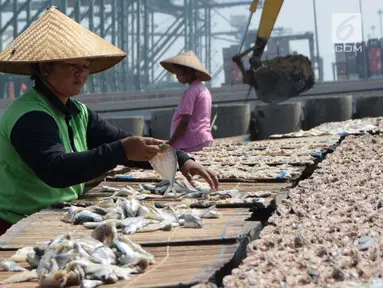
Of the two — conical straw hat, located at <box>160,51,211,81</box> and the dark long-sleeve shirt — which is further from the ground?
conical straw hat, located at <box>160,51,211,81</box>

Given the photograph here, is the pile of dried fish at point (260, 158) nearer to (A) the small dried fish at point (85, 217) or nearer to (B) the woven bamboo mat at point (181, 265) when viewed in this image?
(A) the small dried fish at point (85, 217)

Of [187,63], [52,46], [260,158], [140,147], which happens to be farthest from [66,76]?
[187,63]

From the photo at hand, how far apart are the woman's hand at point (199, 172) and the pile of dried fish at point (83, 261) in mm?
1256

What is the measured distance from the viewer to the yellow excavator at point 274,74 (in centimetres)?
1770

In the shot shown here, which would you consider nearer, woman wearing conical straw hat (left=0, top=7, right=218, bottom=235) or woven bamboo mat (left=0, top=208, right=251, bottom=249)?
woven bamboo mat (left=0, top=208, right=251, bottom=249)

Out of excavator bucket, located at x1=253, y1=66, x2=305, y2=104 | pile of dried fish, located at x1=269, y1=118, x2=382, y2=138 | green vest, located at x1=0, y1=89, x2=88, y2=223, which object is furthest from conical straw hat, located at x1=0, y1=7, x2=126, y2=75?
excavator bucket, located at x1=253, y1=66, x2=305, y2=104

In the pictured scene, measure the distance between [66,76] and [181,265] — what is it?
1738mm

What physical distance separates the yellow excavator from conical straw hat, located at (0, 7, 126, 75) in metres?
13.3

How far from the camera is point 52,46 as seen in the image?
4.14 m

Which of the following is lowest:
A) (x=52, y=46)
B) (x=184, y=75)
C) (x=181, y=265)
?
(x=181, y=265)

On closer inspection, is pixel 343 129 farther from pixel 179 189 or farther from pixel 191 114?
pixel 179 189

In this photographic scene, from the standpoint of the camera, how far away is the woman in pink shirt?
7824 mm

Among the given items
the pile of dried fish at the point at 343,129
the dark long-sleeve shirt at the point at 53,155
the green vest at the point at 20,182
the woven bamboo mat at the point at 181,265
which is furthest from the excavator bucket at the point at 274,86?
the woven bamboo mat at the point at 181,265

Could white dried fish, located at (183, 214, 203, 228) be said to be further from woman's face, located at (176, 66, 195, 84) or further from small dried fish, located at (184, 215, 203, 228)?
woman's face, located at (176, 66, 195, 84)
